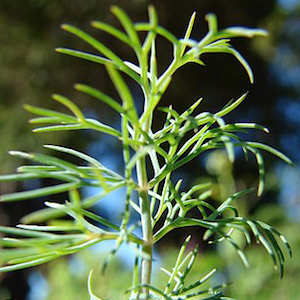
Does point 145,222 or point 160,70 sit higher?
point 160,70

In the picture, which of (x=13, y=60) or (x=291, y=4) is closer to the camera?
(x=13, y=60)

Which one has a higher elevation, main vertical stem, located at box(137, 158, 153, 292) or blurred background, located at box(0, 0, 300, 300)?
blurred background, located at box(0, 0, 300, 300)

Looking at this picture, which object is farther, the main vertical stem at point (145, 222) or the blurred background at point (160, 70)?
the blurred background at point (160, 70)

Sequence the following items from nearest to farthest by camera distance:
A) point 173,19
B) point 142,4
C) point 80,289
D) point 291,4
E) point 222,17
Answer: point 80,289 < point 142,4 < point 173,19 < point 222,17 < point 291,4

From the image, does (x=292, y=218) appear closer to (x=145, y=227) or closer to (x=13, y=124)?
(x=13, y=124)

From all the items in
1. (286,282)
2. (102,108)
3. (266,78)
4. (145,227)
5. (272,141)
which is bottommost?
(286,282)

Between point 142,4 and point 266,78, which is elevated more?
point 142,4

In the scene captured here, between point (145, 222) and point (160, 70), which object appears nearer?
point (145, 222)

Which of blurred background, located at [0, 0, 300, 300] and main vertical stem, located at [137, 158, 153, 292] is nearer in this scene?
main vertical stem, located at [137, 158, 153, 292]

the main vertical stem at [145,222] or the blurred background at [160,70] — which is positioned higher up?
the blurred background at [160,70]

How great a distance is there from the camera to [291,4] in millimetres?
2715

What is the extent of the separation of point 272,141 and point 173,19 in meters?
0.88

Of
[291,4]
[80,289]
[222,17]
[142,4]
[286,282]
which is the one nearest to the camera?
[80,289]

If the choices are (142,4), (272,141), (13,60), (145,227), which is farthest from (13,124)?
(145,227)
